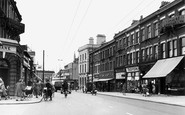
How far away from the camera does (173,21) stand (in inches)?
1304

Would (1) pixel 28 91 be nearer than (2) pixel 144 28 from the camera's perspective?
Yes

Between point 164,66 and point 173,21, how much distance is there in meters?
5.30

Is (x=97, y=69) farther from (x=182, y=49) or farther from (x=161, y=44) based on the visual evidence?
(x=182, y=49)

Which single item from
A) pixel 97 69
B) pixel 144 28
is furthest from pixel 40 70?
pixel 144 28

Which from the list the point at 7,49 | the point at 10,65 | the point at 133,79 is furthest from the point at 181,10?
the point at 10,65

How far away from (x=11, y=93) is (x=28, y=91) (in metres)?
2.44

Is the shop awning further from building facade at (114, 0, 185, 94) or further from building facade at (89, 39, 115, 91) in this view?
building facade at (89, 39, 115, 91)

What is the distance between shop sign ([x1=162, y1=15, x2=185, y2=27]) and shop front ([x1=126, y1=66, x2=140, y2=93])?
12.3 m

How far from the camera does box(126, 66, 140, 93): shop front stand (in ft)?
150

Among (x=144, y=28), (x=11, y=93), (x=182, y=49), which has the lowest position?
(x=11, y=93)

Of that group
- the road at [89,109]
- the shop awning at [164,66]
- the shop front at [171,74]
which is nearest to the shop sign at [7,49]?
the road at [89,109]

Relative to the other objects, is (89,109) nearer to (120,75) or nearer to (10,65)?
(10,65)

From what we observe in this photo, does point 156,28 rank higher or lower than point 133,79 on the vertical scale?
higher

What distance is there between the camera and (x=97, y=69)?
73.7m
